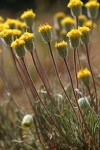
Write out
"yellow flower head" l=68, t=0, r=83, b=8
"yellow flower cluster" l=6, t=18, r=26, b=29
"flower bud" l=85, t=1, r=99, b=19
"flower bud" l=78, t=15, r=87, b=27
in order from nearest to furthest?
"yellow flower head" l=68, t=0, r=83, b=8 → "flower bud" l=85, t=1, r=99, b=19 → "yellow flower cluster" l=6, t=18, r=26, b=29 → "flower bud" l=78, t=15, r=87, b=27

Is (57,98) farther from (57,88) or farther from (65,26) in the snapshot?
(65,26)

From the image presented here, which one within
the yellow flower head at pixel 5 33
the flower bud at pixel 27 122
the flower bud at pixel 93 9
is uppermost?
the flower bud at pixel 93 9

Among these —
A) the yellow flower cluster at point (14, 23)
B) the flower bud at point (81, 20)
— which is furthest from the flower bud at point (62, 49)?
the flower bud at point (81, 20)

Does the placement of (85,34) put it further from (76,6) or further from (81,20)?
(81,20)

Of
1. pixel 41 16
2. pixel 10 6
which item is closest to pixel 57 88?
pixel 41 16

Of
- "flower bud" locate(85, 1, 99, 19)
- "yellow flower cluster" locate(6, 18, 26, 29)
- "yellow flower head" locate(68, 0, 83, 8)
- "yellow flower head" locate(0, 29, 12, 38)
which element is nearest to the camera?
"yellow flower head" locate(0, 29, 12, 38)

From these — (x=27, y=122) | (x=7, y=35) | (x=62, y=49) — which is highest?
(x=7, y=35)

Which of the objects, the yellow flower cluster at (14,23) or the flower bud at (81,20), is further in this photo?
the flower bud at (81,20)

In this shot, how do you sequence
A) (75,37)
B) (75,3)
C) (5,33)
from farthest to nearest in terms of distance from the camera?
(75,3) → (5,33) → (75,37)

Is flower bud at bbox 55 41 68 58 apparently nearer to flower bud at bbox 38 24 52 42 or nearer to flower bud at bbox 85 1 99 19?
flower bud at bbox 38 24 52 42

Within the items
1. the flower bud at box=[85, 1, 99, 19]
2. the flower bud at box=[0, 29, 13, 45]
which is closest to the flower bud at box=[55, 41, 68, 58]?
the flower bud at box=[0, 29, 13, 45]

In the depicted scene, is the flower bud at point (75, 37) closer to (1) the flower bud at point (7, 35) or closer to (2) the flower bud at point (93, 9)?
(1) the flower bud at point (7, 35)

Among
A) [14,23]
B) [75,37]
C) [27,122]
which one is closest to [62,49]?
[75,37]
